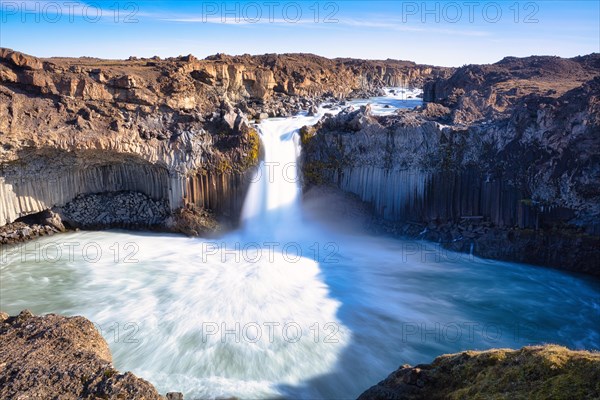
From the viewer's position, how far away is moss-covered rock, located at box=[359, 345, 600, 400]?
469 centimetres

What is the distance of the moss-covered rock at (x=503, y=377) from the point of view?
4.69m

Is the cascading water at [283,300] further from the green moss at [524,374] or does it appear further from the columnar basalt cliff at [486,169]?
the green moss at [524,374]

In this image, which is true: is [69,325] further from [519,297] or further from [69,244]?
[519,297]

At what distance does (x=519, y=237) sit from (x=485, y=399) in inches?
566

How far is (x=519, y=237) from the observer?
57.7 feet

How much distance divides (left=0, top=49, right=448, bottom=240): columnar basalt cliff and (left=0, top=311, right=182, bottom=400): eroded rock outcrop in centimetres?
1293

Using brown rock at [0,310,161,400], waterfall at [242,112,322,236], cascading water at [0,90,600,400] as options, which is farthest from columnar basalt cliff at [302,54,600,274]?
brown rock at [0,310,161,400]

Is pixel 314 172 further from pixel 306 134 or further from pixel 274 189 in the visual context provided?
pixel 274 189

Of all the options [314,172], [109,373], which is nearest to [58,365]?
[109,373]

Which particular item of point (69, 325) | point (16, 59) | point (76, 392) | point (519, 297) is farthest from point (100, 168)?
point (519, 297)

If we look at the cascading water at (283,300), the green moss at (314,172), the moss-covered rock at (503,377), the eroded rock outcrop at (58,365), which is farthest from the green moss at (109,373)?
the green moss at (314,172)

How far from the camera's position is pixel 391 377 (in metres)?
6.85

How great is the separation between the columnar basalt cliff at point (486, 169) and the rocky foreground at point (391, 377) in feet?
42.5

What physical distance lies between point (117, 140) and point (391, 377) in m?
16.7
